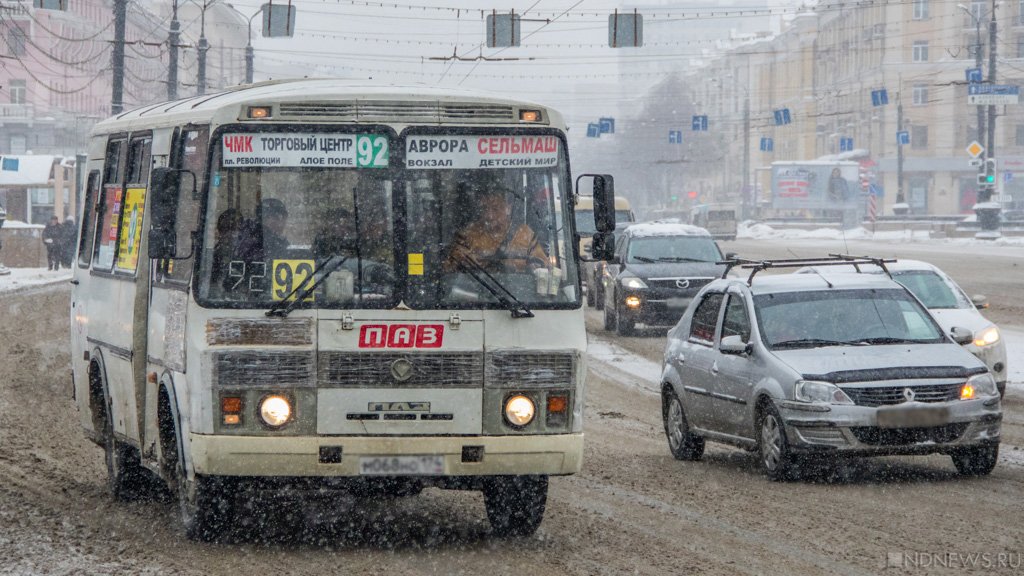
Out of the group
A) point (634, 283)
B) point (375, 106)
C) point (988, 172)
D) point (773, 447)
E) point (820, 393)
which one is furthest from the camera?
point (988, 172)

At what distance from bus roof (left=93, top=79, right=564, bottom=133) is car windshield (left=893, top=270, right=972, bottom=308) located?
31.6ft

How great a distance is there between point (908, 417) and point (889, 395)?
19 cm

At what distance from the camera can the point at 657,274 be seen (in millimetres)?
26031

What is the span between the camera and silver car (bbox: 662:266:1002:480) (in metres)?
10.5

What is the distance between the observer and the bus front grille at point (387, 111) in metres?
8.21

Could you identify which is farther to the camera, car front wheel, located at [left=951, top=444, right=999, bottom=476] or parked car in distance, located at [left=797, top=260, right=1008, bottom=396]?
parked car in distance, located at [left=797, top=260, right=1008, bottom=396]

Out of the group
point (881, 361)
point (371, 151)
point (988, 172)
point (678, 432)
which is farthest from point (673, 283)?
point (988, 172)

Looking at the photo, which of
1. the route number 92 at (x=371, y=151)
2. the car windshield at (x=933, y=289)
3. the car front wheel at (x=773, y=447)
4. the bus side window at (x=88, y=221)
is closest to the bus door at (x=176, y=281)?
the route number 92 at (x=371, y=151)

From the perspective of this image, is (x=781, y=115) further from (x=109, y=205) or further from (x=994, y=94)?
(x=109, y=205)

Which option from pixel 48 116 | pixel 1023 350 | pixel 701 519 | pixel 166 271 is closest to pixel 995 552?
pixel 701 519

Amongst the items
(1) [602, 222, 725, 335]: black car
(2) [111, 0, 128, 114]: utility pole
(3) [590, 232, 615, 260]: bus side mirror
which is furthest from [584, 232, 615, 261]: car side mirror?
(2) [111, 0, 128, 114]: utility pole

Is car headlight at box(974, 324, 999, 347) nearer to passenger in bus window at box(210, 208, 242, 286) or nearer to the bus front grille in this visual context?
the bus front grille

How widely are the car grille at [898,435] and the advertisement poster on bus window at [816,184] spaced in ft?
269

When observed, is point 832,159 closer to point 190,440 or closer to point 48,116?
point 48,116
